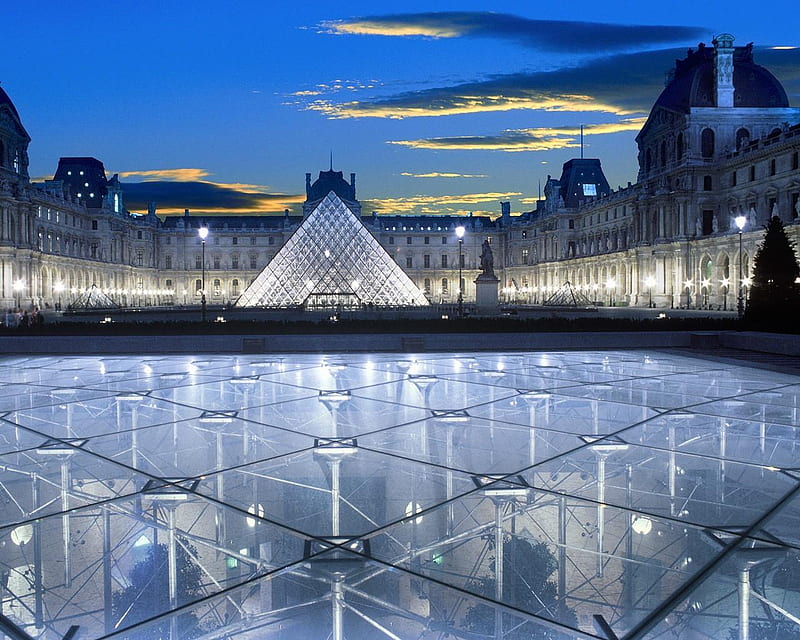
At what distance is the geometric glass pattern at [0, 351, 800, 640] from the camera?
3334mm

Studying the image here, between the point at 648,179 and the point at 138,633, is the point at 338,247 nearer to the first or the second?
the point at 648,179

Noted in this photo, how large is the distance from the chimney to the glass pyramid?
1024 inches

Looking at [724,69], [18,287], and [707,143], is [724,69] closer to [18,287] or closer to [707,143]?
[707,143]

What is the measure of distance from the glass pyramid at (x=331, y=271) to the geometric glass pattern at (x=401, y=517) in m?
43.7

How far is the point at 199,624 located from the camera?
3.24 m

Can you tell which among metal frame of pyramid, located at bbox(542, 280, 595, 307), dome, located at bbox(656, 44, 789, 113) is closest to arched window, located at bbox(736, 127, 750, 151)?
dome, located at bbox(656, 44, 789, 113)

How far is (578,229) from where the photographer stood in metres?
71.7

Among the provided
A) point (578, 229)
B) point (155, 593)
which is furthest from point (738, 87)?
point (155, 593)

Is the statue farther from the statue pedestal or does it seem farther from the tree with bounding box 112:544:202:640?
the tree with bounding box 112:544:202:640

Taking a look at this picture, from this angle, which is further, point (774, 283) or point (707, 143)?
point (707, 143)

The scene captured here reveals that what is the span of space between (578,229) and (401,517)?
70.4 meters

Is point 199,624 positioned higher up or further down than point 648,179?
further down

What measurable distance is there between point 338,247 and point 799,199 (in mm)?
32174

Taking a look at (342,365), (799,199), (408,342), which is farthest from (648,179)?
(342,365)
